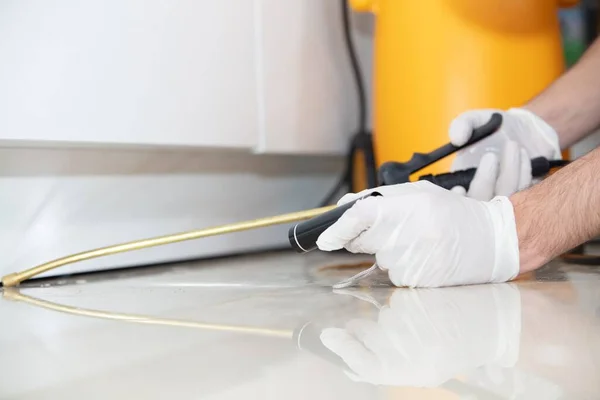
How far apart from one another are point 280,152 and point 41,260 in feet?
1.53

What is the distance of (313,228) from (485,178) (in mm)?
295

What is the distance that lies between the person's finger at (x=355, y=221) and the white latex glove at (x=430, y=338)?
84 mm

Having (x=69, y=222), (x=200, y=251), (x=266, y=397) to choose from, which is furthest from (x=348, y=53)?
(x=266, y=397)

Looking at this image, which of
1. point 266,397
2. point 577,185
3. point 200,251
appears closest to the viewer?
point 266,397

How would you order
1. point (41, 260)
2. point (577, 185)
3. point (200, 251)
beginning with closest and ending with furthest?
1. point (577, 185)
2. point (41, 260)
3. point (200, 251)

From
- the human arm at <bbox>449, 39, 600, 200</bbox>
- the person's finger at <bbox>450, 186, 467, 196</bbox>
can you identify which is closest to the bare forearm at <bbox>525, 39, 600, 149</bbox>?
the human arm at <bbox>449, 39, 600, 200</bbox>

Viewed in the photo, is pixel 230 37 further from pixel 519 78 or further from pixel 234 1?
pixel 519 78

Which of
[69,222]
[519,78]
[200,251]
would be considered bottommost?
[200,251]

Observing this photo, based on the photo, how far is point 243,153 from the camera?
1191 millimetres

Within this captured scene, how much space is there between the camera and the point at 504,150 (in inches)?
34.9

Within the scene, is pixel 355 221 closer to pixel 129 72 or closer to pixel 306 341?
pixel 306 341

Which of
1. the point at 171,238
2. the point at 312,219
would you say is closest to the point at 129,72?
the point at 171,238

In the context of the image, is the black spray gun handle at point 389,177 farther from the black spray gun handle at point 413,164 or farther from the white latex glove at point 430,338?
the white latex glove at point 430,338

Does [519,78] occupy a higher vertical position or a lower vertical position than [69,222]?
higher
